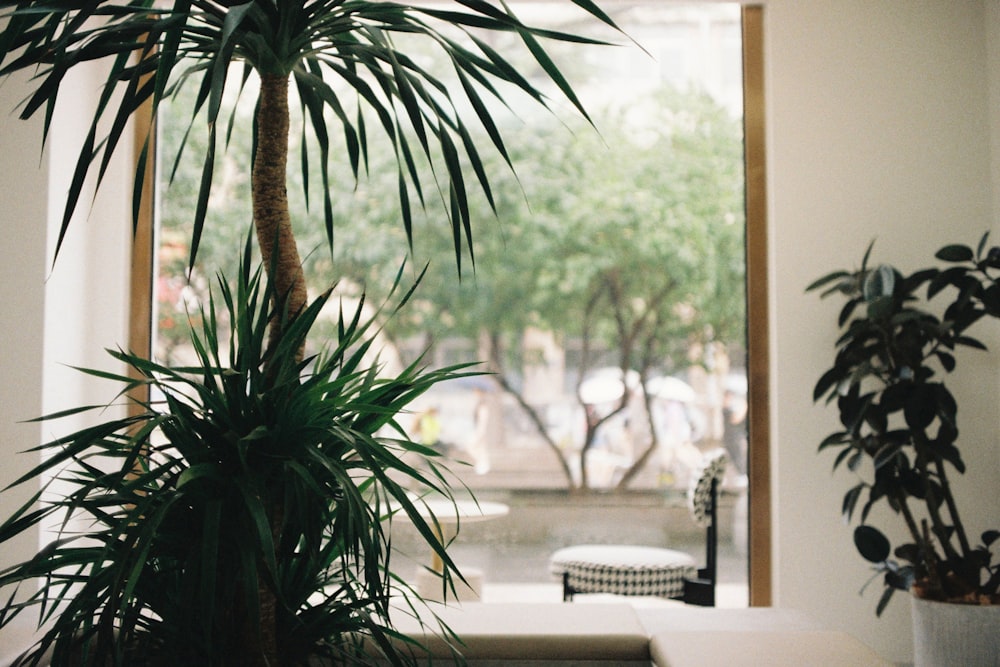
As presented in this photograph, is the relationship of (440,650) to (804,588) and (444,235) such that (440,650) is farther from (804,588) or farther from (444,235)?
(444,235)

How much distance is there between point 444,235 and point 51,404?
2529 mm

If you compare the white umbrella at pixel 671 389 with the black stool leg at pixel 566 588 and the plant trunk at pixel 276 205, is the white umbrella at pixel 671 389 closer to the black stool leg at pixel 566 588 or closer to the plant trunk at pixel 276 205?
the black stool leg at pixel 566 588

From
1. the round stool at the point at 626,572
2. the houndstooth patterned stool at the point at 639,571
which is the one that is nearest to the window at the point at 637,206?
the houndstooth patterned stool at the point at 639,571

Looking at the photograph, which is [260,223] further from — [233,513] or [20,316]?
[20,316]

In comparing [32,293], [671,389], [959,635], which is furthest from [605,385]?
[32,293]

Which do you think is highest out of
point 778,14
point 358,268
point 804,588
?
point 778,14

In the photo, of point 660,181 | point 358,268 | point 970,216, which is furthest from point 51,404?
point 970,216

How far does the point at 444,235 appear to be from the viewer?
552 centimetres

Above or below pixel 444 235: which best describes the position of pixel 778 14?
above

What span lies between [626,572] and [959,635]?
4.19 ft

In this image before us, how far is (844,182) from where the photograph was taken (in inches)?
159

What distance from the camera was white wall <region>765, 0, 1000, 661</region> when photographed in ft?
13.0

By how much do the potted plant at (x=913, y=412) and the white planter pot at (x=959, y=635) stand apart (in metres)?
0.02

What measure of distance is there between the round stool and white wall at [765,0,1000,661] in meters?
0.49
